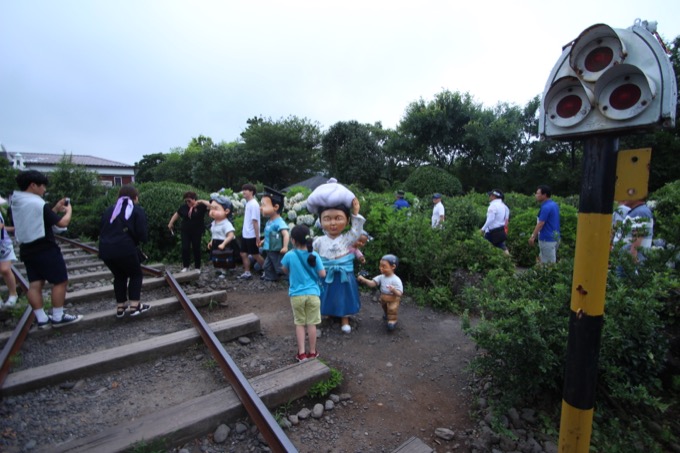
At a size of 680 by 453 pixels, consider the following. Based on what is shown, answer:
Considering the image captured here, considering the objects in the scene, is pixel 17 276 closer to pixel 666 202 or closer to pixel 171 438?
pixel 171 438

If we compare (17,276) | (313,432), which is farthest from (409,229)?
(17,276)

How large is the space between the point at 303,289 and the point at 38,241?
3001mm

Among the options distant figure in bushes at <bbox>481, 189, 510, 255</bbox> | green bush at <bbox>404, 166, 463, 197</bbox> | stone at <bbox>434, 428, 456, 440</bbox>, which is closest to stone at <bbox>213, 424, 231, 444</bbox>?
stone at <bbox>434, 428, 456, 440</bbox>

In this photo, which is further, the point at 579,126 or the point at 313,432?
the point at 313,432

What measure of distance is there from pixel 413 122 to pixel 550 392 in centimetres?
2443

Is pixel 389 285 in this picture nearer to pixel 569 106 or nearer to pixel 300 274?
pixel 300 274

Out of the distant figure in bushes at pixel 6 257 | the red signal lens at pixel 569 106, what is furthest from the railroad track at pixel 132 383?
the red signal lens at pixel 569 106

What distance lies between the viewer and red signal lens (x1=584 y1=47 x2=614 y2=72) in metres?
1.47

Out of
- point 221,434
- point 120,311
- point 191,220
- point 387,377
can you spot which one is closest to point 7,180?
point 191,220

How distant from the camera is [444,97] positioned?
81.6ft

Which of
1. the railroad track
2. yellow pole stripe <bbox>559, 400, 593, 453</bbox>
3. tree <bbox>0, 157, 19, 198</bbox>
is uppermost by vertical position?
tree <bbox>0, 157, 19, 198</bbox>

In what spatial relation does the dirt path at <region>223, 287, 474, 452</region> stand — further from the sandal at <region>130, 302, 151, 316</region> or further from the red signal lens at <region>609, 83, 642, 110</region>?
the red signal lens at <region>609, 83, 642, 110</region>

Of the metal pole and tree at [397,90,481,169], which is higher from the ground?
tree at [397,90,481,169]

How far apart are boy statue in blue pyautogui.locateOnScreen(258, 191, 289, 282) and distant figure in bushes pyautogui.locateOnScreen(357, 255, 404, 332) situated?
6.33 feet
